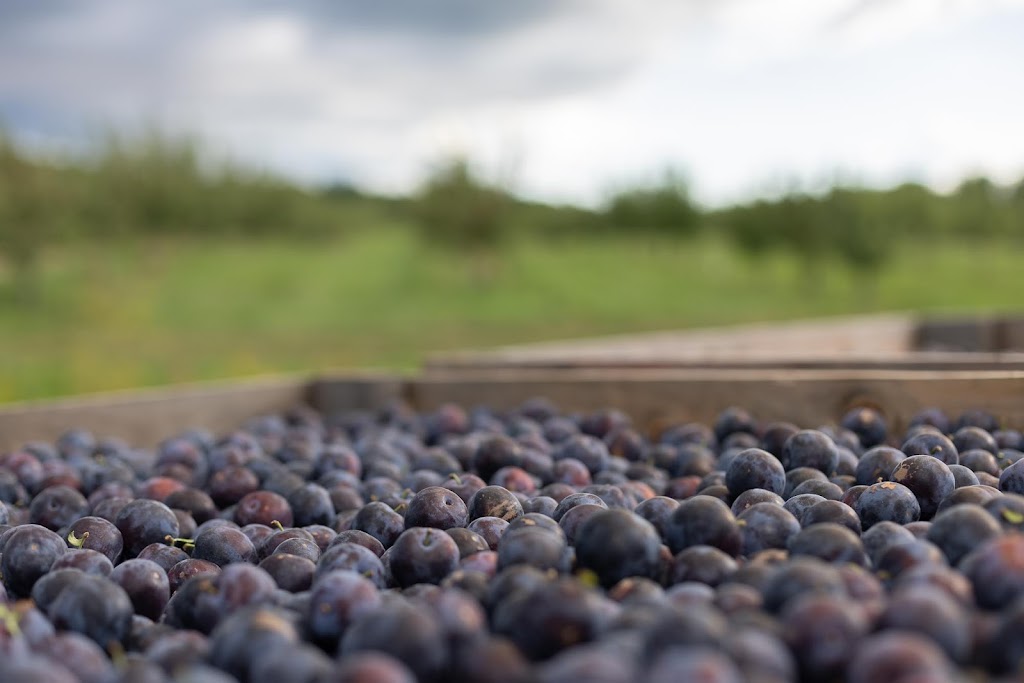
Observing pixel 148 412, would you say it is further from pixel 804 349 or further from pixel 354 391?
pixel 804 349

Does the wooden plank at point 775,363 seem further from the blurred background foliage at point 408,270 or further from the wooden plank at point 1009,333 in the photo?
the blurred background foliage at point 408,270

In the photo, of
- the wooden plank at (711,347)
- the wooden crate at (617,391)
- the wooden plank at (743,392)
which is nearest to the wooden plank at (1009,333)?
the wooden plank at (711,347)

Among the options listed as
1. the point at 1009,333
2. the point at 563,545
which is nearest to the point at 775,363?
the point at 563,545

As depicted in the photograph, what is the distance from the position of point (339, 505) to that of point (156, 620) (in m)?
0.72

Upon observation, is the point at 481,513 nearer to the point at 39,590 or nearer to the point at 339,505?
the point at 339,505

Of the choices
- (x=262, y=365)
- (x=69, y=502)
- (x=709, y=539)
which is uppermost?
(x=709, y=539)

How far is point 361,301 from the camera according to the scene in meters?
23.6

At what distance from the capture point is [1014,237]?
36.9 m

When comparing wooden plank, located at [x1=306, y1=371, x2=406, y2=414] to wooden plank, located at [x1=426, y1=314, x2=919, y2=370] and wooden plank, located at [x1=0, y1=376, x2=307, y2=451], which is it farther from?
wooden plank, located at [x1=426, y1=314, x2=919, y2=370]

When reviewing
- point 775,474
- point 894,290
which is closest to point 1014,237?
point 894,290

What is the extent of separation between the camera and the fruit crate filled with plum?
105 cm

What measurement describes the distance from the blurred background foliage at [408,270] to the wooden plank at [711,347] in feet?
24.9

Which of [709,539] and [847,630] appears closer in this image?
[847,630]

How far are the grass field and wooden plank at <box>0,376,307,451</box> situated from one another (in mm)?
6478
